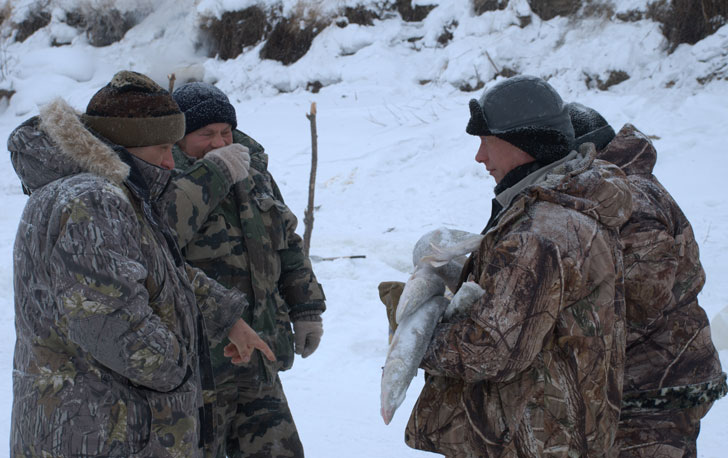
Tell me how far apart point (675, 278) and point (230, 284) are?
5.17 ft

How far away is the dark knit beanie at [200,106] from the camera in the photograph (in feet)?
9.15

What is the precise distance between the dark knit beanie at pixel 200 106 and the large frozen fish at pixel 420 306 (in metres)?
1.22

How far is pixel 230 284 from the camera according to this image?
8.71 ft

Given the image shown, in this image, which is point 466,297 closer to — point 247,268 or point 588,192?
point 588,192

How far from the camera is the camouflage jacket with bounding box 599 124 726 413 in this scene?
207 cm

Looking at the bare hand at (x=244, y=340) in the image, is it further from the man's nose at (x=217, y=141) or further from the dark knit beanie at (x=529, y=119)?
the dark knit beanie at (x=529, y=119)

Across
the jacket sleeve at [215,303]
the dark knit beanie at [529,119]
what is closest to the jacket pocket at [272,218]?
the jacket sleeve at [215,303]

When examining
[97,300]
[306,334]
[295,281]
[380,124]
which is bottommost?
[380,124]

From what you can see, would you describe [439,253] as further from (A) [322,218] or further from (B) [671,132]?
(B) [671,132]

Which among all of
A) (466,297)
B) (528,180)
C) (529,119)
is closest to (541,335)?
(466,297)

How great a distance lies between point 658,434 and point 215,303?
1.45 metres

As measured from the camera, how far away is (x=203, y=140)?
9.33 feet

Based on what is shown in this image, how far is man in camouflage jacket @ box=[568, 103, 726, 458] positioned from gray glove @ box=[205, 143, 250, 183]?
1403 mm

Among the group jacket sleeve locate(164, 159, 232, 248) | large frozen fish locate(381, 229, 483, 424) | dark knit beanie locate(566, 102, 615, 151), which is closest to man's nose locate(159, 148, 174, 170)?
jacket sleeve locate(164, 159, 232, 248)
